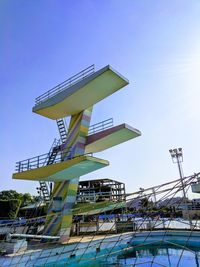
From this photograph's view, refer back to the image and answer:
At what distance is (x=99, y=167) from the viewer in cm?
1458

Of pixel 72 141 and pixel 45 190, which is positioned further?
pixel 45 190

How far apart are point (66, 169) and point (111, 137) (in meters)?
3.47

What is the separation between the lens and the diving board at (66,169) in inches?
525

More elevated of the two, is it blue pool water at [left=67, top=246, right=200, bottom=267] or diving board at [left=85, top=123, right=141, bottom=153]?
diving board at [left=85, top=123, right=141, bottom=153]

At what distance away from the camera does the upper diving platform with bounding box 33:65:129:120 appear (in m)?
13.1

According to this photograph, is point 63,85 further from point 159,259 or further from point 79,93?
point 159,259

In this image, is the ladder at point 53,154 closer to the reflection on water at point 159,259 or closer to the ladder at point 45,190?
the ladder at point 45,190

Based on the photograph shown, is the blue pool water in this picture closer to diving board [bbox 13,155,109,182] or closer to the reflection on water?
the reflection on water

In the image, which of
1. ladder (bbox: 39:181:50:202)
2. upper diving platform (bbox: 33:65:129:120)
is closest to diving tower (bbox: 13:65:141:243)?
upper diving platform (bbox: 33:65:129:120)

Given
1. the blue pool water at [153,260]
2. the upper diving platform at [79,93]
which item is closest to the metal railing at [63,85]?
the upper diving platform at [79,93]

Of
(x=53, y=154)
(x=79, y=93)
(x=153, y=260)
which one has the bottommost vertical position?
(x=153, y=260)

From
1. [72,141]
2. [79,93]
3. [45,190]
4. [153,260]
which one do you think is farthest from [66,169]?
[153,260]

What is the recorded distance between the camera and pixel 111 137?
50.3 ft

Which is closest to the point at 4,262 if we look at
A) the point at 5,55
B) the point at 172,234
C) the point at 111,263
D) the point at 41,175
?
the point at 111,263
